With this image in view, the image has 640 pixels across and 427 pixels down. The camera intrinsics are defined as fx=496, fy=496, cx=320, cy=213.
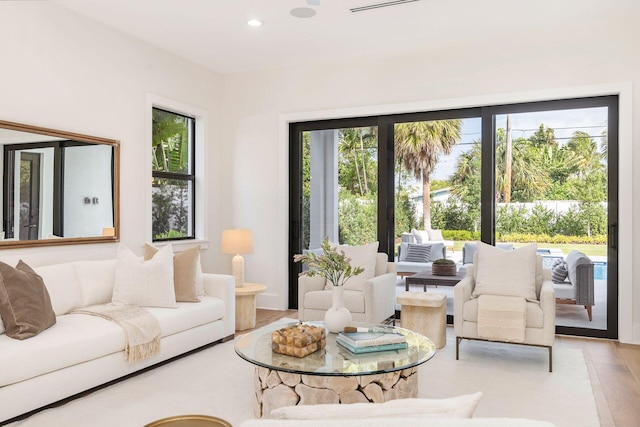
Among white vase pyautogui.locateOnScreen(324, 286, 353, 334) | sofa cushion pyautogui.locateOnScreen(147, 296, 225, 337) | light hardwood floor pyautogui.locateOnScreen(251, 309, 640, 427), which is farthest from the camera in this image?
sofa cushion pyautogui.locateOnScreen(147, 296, 225, 337)

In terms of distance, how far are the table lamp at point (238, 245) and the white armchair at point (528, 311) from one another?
218 cm

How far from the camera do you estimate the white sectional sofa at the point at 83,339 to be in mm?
2689

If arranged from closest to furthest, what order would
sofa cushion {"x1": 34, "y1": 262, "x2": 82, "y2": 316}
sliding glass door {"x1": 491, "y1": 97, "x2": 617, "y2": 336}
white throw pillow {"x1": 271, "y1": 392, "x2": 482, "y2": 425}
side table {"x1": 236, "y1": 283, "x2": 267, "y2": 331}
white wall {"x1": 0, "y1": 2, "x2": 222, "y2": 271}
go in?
1. white throw pillow {"x1": 271, "y1": 392, "x2": 482, "y2": 425}
2. sofa cushion {"x1": 34, "y1": 262, "x2": 82, "y2": 316}
3. white wall {"x1": 0, "y1": 2, "x2": 222, "y2": 271}
4. sliding glass door {"x1": 491, "y1": 97, "x2": 617, "y2": 336}
5. side table {"x1": 236, "y1": 283, "x2": 267, "y2": 331}

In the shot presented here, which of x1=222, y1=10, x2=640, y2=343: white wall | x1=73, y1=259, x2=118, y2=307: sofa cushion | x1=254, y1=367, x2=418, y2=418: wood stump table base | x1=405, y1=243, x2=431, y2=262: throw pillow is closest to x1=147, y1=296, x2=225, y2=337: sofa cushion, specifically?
x1=73, y1=259, x2=118, y2=307: sofa cushion

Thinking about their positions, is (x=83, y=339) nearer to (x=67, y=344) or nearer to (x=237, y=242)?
(x=67, y=344)

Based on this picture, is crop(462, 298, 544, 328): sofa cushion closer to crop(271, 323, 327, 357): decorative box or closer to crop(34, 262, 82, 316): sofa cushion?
crop(271, 323, 327, 357): decorative box

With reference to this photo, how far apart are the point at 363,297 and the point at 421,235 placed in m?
1.34

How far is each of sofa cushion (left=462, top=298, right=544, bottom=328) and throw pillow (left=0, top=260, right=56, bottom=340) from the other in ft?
9.68

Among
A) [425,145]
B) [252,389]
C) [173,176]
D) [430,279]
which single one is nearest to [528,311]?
[430,279]

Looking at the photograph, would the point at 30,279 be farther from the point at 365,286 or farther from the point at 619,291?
the point at 619,291

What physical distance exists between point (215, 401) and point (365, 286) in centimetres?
176

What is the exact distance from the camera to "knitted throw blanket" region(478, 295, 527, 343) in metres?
3.71

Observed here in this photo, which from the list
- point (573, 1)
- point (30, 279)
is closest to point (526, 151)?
point (573, 1)

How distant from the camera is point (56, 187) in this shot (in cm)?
411
